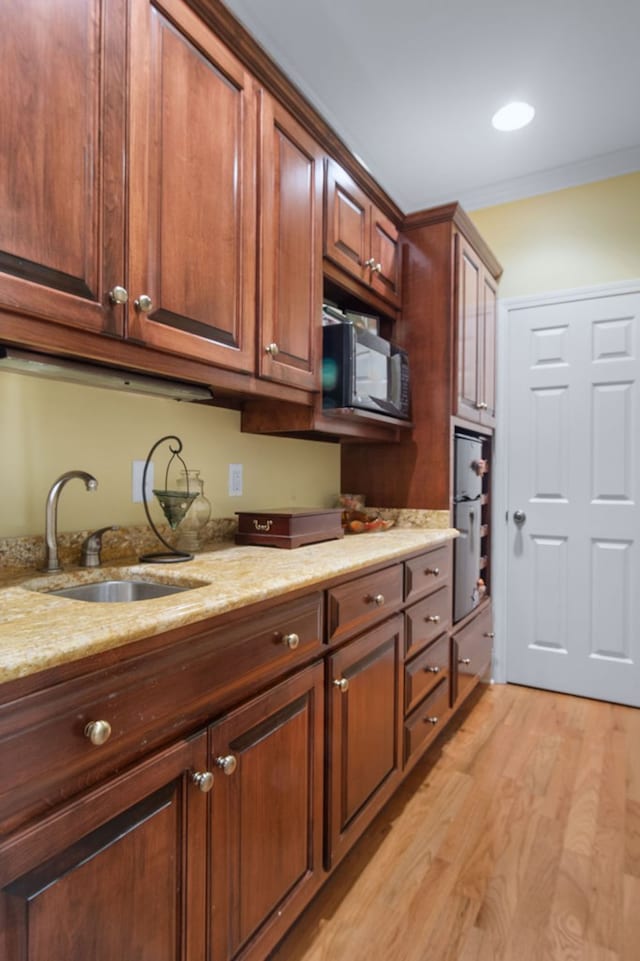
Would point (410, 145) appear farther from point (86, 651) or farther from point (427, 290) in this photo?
point (86, 651)

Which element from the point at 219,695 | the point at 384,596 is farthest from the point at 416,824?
the point at 219,695

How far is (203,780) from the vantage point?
0.93m

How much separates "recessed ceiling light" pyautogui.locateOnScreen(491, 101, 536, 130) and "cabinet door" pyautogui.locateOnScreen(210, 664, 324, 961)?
2.38m

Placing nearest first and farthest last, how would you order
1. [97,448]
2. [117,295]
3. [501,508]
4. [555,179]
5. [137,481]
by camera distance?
[117,295] < [97,448] < [137,481] < [555,179] < [501,508]

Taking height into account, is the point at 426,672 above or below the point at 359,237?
below

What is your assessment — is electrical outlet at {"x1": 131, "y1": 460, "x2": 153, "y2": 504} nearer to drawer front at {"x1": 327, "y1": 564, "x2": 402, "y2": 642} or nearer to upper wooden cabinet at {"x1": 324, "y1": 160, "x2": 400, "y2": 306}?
drawer front at {"x1": 327, "y1": 564, "x2": 402, "y2": 642}

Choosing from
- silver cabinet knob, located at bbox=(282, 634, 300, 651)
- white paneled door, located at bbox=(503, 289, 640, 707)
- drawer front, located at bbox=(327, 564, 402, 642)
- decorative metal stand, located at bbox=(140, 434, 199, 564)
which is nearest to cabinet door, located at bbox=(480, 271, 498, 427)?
white paneled door, located at bbox=(503, 289, 640, 707)

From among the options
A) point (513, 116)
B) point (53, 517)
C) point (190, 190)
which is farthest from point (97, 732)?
point (513, 116)

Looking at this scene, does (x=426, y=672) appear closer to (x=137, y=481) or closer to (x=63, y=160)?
(x=137, y=481)

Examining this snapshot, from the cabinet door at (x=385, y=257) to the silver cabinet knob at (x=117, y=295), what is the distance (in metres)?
1.31

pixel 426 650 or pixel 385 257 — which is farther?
pixel 385 257

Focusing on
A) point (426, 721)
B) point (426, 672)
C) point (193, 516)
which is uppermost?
point (193, 516)

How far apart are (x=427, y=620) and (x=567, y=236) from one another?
7.12ft

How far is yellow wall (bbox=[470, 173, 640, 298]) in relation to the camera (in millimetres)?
2633
